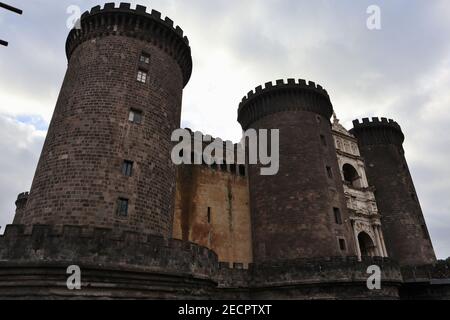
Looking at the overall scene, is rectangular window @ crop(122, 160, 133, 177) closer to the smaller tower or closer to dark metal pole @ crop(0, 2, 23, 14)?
dark metal pole @ crop(0, 2, 23, 14)

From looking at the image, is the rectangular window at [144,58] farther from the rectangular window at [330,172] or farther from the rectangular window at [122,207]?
the rectangular window at [330,172]

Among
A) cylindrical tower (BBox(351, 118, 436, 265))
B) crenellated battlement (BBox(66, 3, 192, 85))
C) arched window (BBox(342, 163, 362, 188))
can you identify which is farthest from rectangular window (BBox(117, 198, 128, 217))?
cylindrical tower (BBox(351, 118, 436, 265))

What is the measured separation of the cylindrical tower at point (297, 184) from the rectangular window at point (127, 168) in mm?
12819

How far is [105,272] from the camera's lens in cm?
1144

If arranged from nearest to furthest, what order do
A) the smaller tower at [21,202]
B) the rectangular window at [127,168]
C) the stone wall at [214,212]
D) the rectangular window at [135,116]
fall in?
1. the rectangular window at [127,168]
2. the rectangular window at [135,116]
3. the stone wall at [214,212]
4. the smaller tower at [21,202]

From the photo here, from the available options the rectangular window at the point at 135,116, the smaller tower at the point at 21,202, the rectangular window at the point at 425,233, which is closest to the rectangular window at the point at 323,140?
the rectangular window at the point at 425,233

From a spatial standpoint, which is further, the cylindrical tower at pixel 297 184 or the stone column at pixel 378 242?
the stone column at pixel 378 242

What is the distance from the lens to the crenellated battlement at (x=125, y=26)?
20.6 meters

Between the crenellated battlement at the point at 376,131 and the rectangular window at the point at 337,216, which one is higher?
the crenellated battlement at the point at 376,131

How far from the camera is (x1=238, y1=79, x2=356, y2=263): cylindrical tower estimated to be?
2377 cm

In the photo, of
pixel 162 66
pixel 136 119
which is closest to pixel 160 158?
pixel 136 119

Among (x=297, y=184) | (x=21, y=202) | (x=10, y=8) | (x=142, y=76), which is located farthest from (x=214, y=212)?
(x=21, y=202)

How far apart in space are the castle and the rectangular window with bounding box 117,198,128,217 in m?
0.10
